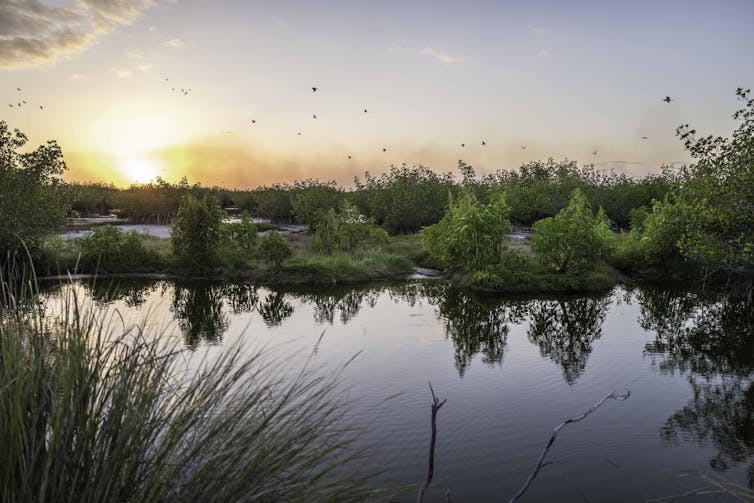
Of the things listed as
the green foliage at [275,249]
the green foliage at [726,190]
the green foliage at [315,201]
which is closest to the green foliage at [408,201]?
the green foliage at [315,201]

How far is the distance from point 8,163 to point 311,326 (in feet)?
63.2

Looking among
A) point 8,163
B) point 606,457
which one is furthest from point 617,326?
point 8,163

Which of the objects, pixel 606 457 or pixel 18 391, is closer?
pixel 18 391

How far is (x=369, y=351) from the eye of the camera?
14672 millimetres

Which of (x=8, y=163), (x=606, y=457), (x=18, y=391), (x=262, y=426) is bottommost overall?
(x=606, y=457)

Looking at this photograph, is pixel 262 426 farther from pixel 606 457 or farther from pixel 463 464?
pixel 606 457

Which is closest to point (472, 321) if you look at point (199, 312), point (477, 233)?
point (477, 233)

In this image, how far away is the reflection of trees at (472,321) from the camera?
1465 centimetres

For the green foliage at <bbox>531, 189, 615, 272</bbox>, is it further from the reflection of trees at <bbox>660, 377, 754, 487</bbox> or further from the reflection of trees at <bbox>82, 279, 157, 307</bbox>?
the reflection of trees at <bbox>82, 279, 157, 307</bbox>

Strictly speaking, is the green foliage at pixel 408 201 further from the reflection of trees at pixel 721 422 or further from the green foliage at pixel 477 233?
the reflection of trees at pixel 721 422

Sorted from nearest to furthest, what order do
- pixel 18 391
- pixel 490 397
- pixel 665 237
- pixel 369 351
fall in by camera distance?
Result: 1. pixel 18 391
2. pixel 490 397
3. pixel 369 351
4. pixel 665 237

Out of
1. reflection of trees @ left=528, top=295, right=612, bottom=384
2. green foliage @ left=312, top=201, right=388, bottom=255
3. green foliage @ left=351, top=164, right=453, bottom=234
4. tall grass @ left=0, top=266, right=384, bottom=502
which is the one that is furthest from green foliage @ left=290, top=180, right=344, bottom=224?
tall grass @ left=0, top=266, right=384, bottom=502

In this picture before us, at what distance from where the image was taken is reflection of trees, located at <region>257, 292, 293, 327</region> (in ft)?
60.0

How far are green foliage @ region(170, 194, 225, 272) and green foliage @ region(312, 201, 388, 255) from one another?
246 inches
